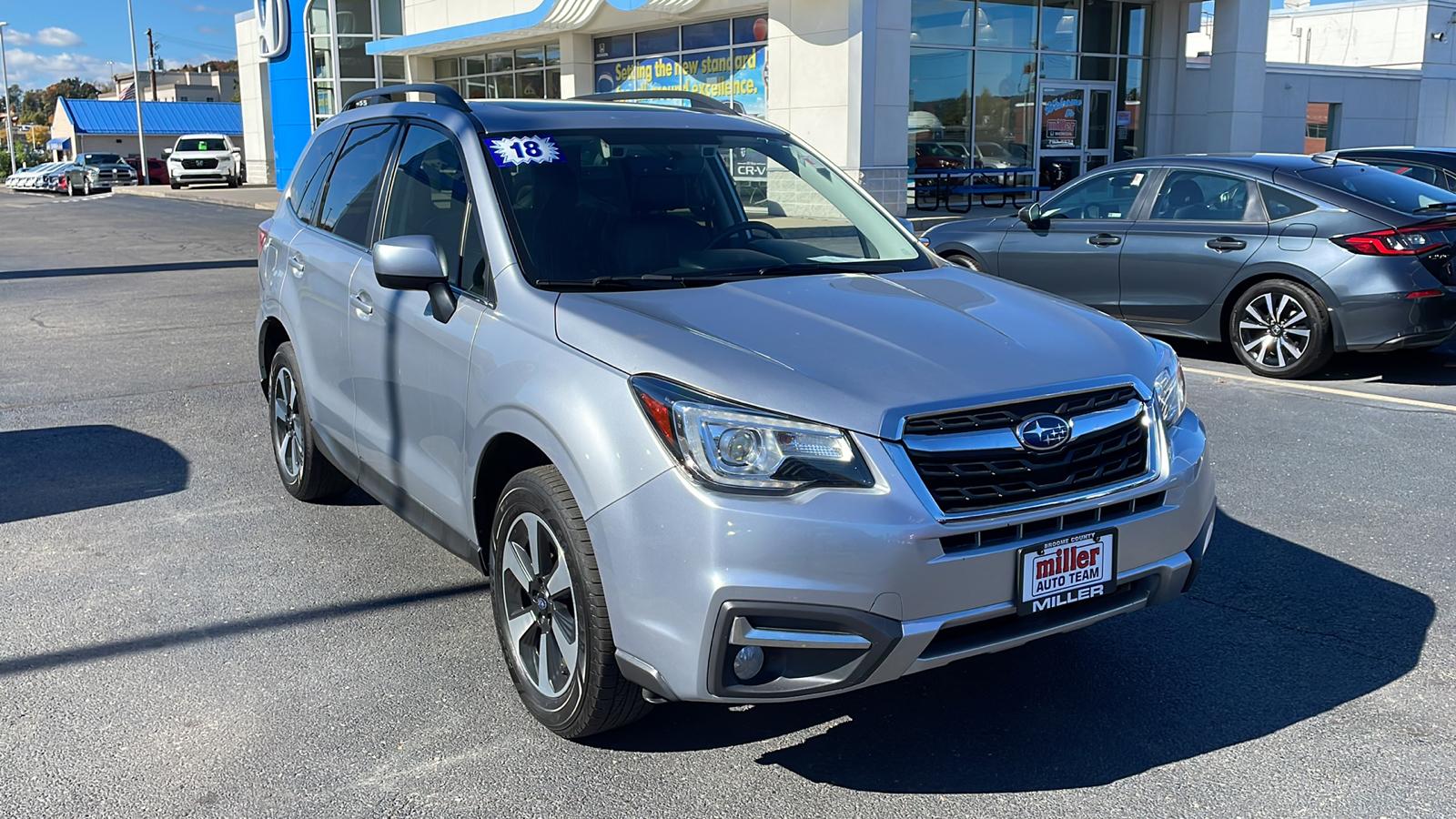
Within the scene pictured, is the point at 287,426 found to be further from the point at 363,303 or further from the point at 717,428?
the point at 717,428

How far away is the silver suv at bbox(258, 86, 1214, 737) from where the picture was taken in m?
2.99

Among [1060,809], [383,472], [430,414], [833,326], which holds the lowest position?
[1060,809]

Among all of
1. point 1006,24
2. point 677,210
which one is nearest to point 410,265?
point 677,210

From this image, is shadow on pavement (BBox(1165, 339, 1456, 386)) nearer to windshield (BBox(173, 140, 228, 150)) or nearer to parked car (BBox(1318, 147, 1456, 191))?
parked car (BBox(1318, 147, 1456, 191))

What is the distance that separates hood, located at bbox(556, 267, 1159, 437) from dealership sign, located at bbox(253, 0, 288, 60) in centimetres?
3763

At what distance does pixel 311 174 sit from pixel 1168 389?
157 inches

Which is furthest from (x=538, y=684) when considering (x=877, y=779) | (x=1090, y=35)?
(x=1090, y=35)

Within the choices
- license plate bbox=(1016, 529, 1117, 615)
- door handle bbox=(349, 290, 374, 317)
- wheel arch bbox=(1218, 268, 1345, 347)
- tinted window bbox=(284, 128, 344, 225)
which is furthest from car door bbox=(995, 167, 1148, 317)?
license plate bbox=(1016, 529, 1117, 615)

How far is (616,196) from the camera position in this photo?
14.1 ft

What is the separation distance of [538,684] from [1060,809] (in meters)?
1.48

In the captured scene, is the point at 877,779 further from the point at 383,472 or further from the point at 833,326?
the point at 383,472

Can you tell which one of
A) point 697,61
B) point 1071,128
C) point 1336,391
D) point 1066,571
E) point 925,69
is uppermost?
point 697,61

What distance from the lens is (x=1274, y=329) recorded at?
8.87m

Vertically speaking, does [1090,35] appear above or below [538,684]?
above
